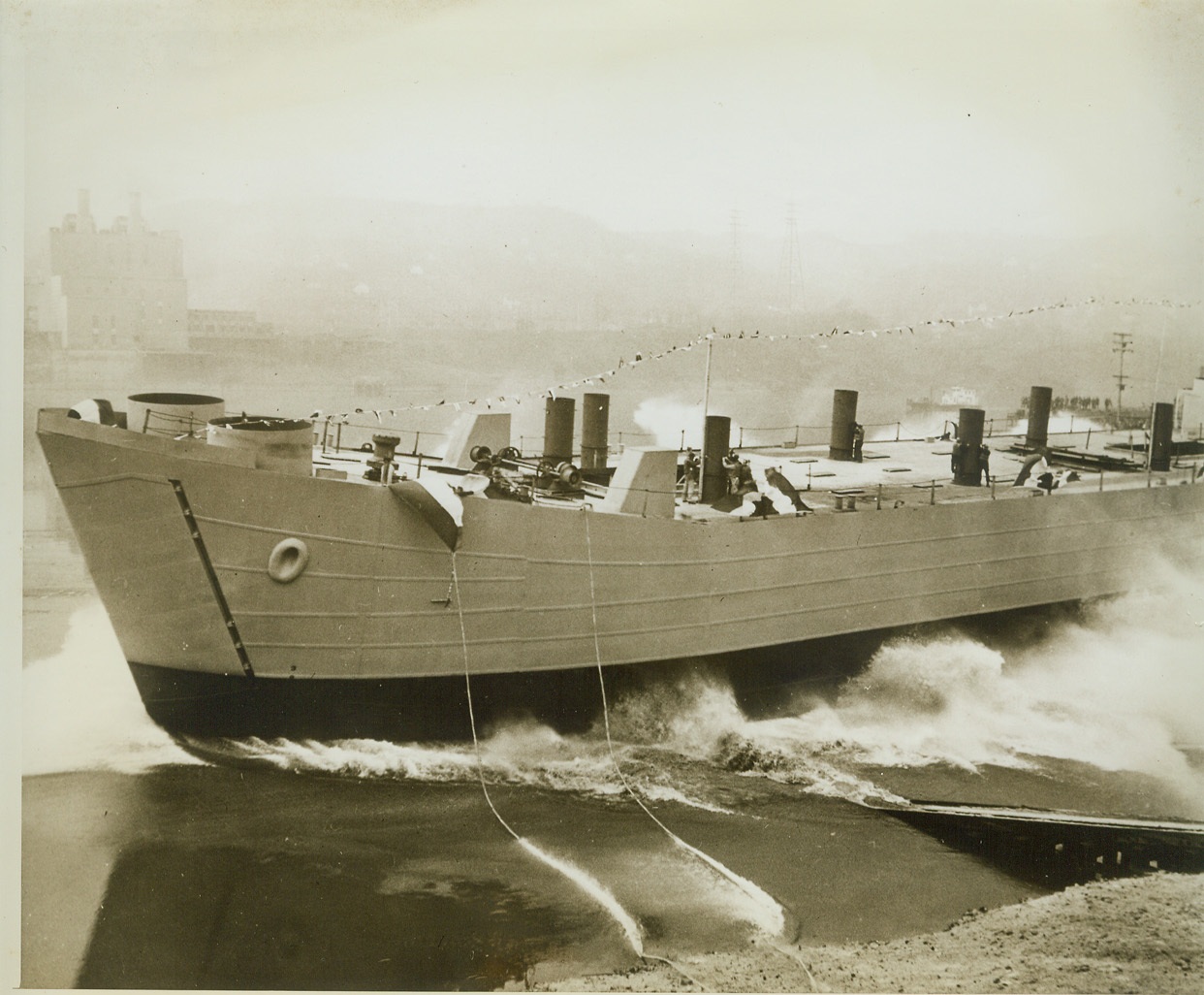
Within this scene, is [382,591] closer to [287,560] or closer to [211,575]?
[287,560]

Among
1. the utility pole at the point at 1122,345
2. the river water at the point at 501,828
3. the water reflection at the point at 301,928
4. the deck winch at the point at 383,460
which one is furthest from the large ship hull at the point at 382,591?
the utility pole at the point at 1122,345

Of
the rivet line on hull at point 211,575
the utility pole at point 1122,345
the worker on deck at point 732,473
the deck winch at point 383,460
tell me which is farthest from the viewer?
the utility pole at point 1122,345

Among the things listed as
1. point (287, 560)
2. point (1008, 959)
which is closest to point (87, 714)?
point (287, 560)

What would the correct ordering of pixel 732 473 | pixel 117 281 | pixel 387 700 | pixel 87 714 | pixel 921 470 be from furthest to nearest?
pixel 921 470 < pixel 732 473 < pixel 117 281 < pixel 387 700 < pixel 87 714

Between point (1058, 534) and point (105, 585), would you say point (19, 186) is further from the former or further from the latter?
point (1058, 534)

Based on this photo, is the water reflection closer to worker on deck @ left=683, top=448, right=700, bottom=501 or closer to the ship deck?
the ship deck

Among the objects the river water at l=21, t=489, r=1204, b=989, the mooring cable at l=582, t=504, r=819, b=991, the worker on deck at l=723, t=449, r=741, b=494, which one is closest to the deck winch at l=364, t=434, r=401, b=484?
the mooring cable at l=582, t=504, r=819, b=991

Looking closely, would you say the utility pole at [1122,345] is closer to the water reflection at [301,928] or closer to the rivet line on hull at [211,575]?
the water reflection at [301,928]
